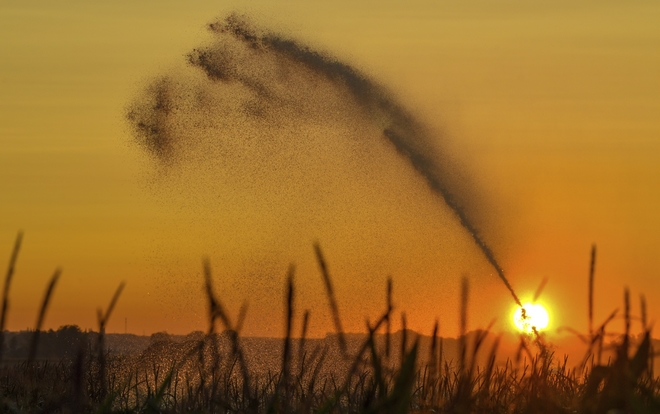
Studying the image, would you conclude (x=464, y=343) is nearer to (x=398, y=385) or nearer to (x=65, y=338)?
(x=398, y=385)

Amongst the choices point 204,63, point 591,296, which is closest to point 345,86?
point 204,63

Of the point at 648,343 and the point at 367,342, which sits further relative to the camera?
the point at 648,343

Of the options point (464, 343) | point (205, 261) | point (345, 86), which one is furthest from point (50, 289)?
point (345, 86)

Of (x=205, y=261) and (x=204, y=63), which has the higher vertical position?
(x=204, y=63)

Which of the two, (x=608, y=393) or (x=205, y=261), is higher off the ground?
(x=205, y=261)

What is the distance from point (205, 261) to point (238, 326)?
2.17 feet

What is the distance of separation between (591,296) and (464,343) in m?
0.82

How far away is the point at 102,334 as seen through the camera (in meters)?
5.00

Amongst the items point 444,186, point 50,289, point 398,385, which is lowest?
point 398,385

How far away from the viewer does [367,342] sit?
4.23m

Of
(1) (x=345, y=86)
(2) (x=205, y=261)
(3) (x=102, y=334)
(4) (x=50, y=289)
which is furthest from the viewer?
(1) (x=345, y=86)

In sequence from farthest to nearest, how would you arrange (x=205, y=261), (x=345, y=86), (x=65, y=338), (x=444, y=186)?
(x=345, y=86), (x=444, y=186), (x=65, y=338), (x=205, y=261)

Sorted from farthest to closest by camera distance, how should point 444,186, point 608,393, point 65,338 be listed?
point 444,186
point 65,338
point 608,393

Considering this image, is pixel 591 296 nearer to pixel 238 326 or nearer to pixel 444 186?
pixel 238 326
